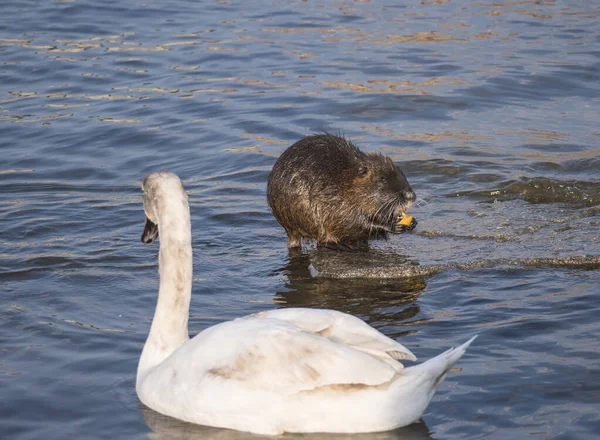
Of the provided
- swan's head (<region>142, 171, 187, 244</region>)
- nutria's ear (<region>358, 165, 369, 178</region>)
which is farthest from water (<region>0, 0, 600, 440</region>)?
swan's head (<region>142, 171, 187, 244</region>)

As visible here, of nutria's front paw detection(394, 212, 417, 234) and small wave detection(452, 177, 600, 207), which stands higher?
small wave detection(452, 177, 600, 207)

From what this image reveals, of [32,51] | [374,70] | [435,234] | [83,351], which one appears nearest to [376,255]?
[435,234]

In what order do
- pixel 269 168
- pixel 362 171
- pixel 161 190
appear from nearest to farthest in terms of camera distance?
pixel 161 190 < pixel 362 171 < pixel 269 168

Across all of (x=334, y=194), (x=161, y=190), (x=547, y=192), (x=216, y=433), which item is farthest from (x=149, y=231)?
(x=547, y=192)

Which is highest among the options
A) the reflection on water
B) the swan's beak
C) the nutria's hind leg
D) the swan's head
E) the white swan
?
the swan's head

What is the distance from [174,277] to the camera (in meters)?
5.71

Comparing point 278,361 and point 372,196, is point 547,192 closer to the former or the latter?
point 372,196

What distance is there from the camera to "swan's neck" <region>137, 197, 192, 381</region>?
5656 millimetres

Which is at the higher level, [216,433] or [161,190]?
[161,190]

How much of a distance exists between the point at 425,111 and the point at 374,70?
2023 mm

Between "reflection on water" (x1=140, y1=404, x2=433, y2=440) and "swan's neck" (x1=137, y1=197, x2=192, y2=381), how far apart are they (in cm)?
50

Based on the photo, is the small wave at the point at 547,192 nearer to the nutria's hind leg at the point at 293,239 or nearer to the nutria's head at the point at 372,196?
the nutria's head at the point at 372,196

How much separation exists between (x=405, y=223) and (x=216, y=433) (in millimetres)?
4186

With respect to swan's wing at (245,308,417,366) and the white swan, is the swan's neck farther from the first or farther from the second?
swan's wing at (245,308,417,366)
